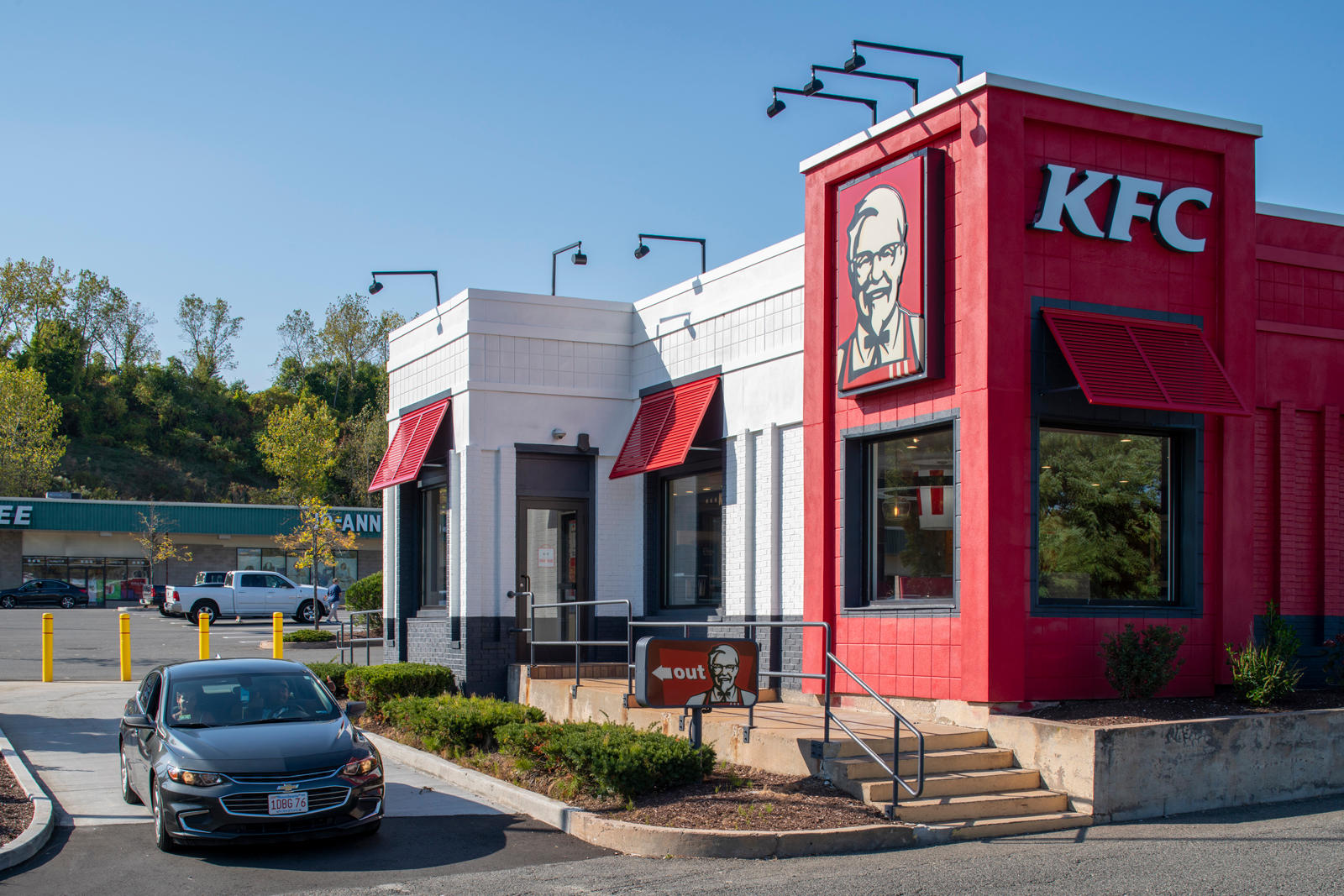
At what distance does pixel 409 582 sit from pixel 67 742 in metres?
6.22

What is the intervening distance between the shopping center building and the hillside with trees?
28.6ft

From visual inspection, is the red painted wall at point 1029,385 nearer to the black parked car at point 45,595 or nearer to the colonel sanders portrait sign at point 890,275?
the colonel sanders portrait sign at point 890,275

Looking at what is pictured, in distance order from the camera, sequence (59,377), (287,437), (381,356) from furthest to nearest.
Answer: (381,356) < (59,377) < (287,437)

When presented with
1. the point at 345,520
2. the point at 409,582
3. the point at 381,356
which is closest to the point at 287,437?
the point at 345,520

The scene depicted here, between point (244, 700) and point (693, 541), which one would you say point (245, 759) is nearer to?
point (244, 700)

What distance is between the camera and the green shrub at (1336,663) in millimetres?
12602

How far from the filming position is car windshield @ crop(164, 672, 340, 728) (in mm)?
10164

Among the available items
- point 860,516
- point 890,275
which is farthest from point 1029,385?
point 860,516

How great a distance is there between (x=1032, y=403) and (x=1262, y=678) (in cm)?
326

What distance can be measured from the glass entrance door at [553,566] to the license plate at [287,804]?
8219 mm

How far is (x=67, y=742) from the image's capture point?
14359 millimetres

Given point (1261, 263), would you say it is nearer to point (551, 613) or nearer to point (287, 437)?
point (551, 613)

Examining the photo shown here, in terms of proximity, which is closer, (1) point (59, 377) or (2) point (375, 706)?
(2) point (375, 706)

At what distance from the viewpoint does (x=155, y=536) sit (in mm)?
52125
